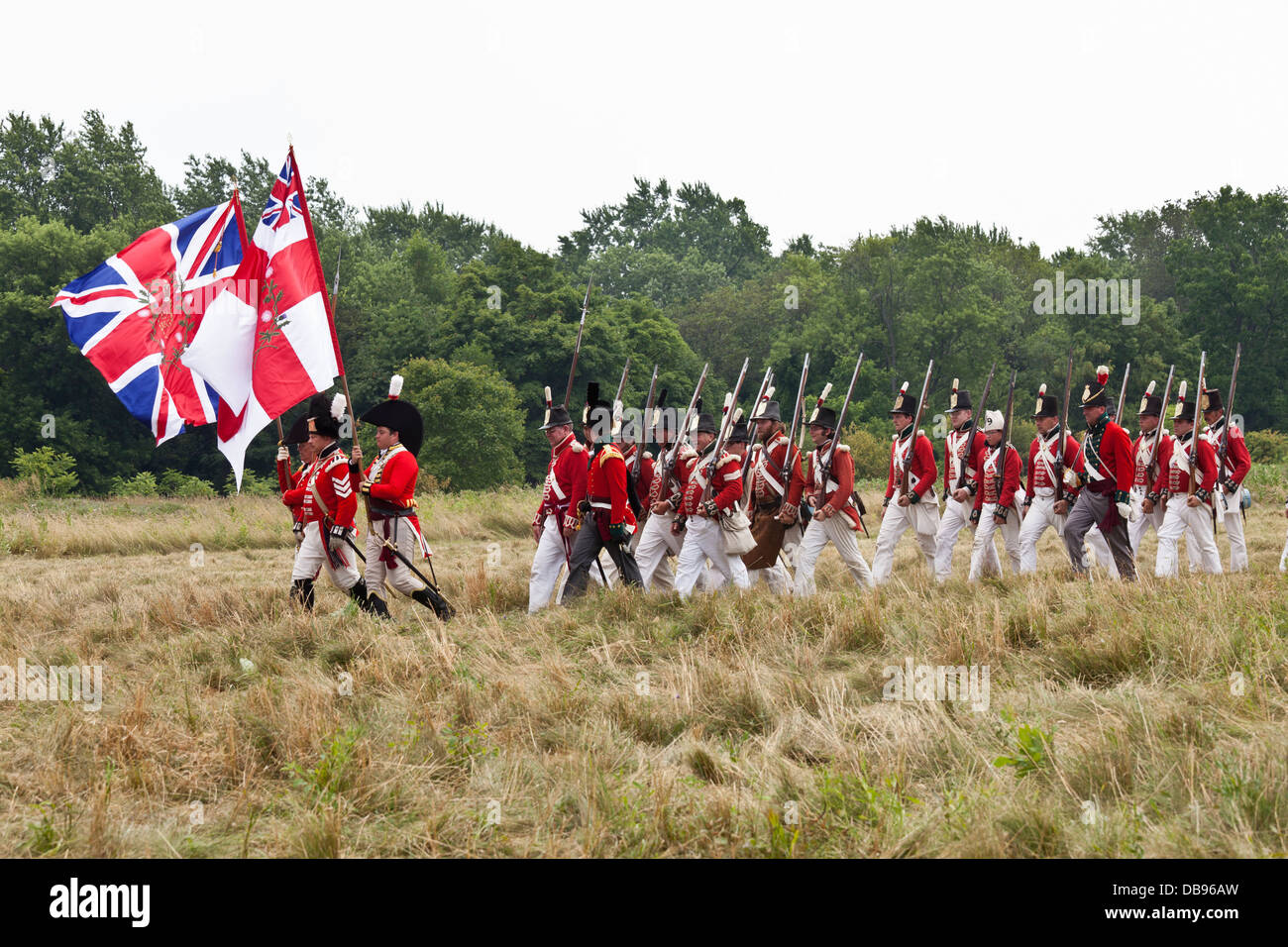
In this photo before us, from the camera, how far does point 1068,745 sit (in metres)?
4.79

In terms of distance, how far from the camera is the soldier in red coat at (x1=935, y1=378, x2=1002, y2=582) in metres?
11.8

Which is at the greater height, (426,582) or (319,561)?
(319,561)

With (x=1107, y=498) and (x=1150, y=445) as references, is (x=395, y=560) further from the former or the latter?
(x=1150, y=445)

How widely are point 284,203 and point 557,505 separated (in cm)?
341

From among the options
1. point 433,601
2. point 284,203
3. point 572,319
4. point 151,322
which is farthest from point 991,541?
point 572,319

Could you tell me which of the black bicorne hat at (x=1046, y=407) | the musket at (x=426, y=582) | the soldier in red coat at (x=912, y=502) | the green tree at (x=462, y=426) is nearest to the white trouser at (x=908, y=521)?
the soldier in red coat at (x=912, y=502)

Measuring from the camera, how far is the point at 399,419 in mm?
9430

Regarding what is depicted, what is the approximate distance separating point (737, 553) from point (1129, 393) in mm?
47798

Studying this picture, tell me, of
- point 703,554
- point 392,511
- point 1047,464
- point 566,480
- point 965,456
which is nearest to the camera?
point 392,511

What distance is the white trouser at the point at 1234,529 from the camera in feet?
38.8

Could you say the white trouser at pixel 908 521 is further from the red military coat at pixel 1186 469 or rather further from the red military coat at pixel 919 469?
the red military coat at pixel 1186 469

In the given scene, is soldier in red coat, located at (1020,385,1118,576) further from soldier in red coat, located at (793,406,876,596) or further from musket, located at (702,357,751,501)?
musket, located at (702,357,751,501)

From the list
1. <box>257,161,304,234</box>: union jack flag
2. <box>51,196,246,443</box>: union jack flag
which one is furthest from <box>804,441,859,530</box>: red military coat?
<box>51,196,246,443</box>: union jack flag
